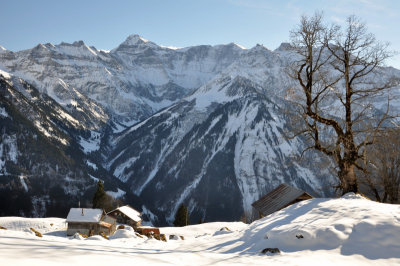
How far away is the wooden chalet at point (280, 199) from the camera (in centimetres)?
→ 4150

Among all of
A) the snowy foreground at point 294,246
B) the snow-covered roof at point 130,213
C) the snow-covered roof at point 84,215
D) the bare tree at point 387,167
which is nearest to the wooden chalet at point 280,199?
the bare tree at point 387,167

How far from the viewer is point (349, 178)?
1773 cm

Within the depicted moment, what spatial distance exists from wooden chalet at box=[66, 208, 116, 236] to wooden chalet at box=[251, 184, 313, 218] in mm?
37540

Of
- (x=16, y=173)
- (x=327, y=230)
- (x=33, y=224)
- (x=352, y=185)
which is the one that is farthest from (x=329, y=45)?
(x=16, y=173)

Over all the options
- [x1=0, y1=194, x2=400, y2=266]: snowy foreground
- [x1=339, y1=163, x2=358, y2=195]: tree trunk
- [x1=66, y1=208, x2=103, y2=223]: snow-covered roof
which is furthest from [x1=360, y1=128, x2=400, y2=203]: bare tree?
[x1=66, y1=208, x2=103, y2=223]: snow-covered roof

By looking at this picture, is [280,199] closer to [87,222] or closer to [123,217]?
[87,222]

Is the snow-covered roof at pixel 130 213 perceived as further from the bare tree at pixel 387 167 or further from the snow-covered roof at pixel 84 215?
the bare tree at pixel 387 167

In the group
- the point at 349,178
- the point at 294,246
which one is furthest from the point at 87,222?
the point at 294,246

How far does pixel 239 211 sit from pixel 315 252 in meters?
173

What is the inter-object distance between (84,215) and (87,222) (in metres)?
2.03

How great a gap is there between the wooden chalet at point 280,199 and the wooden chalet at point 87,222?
37540 mm

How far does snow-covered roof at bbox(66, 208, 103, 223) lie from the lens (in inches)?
2584

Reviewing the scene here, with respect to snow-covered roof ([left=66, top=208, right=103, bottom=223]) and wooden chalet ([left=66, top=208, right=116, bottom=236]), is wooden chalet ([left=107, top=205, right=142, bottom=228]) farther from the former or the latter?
snow-covered roof ([left=66, top=208, right=103, bottom=223])

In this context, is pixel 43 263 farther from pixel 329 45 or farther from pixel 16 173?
pixel 16 173
